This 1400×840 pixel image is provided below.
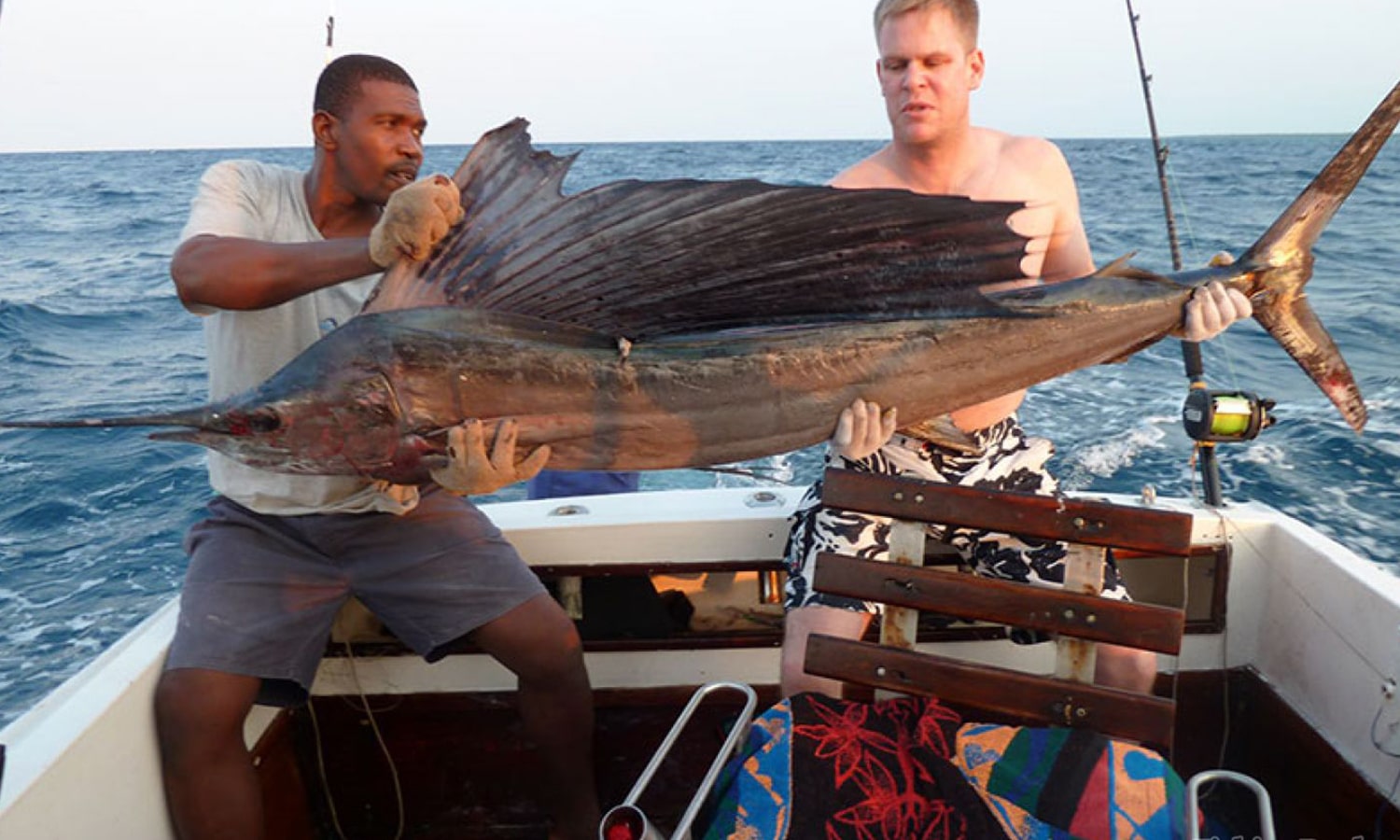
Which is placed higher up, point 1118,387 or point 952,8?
point 952,8

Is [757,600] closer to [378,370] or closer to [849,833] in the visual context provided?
[849,833]

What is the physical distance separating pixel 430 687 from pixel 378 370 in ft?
4.01

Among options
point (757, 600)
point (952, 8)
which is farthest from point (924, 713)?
point (952, 8)

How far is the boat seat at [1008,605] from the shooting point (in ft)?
5.76

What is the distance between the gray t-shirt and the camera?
2223 mm

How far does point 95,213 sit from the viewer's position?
26375 mm

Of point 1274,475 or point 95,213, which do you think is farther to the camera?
point 95,213

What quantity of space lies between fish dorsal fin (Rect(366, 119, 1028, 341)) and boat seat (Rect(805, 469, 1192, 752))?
0.41m

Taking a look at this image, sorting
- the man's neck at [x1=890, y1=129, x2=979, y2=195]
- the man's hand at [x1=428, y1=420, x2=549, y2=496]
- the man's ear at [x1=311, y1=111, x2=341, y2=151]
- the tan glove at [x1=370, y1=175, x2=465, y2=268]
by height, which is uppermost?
the man's ear at [x1=311, y1=111, x2=341, y2=151]

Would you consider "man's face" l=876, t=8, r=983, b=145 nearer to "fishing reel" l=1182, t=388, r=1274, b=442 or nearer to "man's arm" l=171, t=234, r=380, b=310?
"fishing reel" l=1182, t=388, r=1274, b=442

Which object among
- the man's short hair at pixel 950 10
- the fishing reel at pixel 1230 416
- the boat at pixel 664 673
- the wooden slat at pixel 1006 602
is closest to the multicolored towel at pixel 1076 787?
the wooden slat at pixel 1006 602

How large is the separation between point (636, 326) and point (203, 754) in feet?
3.93

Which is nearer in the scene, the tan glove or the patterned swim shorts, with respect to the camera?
the tan glove

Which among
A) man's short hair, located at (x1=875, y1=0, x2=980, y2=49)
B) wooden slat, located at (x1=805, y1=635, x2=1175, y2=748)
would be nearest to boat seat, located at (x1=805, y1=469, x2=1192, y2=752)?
wooden slat, located at (x1=805, y1=635, x2=1175, y2=748)
